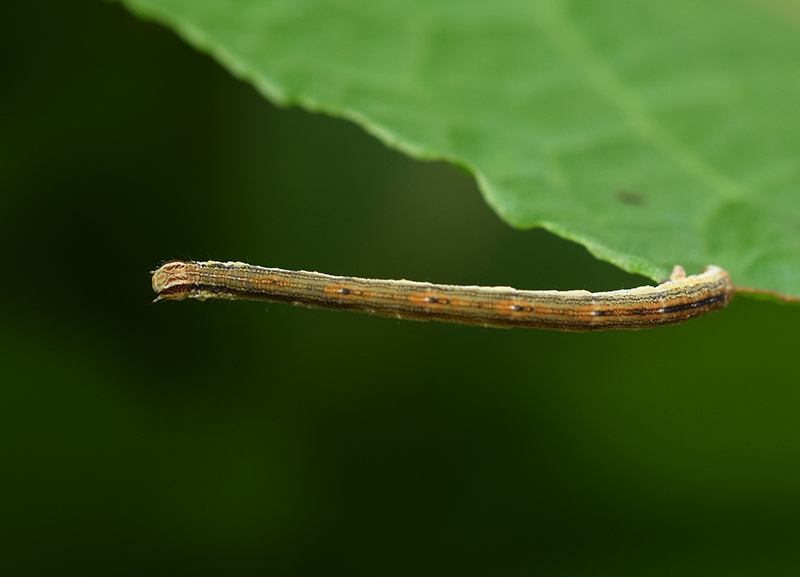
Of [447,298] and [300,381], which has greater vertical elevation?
[447,298]

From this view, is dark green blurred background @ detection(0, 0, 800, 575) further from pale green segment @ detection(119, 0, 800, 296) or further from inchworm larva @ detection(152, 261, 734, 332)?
pale green segment @ detection(119, 0, 800, 296)

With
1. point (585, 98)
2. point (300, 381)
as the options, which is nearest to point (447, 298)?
point (300, 381)

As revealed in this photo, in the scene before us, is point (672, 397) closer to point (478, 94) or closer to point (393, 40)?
point (478, 94)

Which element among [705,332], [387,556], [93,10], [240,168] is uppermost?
[93,10]

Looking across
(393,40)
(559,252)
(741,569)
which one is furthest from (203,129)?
(741,569)

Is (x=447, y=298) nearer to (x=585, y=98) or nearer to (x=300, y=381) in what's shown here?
(x=300, y=381)

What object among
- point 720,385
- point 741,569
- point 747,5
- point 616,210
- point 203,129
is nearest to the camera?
point 616,210

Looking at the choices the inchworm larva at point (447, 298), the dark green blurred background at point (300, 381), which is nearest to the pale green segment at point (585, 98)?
the inchworm larva at point (447, 298)

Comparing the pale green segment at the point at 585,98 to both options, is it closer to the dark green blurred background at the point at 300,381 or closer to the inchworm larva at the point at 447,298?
the inchworm larva at the point at 447,298
